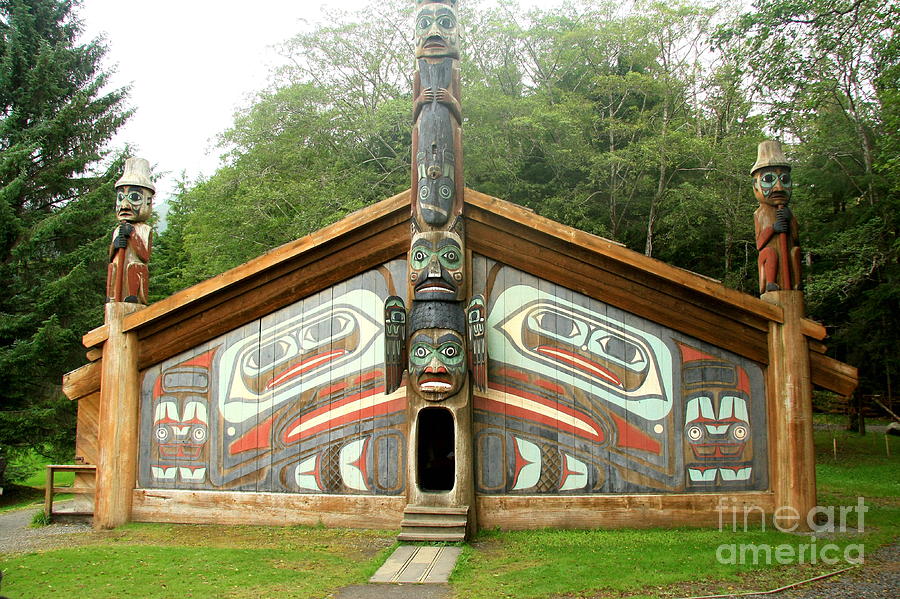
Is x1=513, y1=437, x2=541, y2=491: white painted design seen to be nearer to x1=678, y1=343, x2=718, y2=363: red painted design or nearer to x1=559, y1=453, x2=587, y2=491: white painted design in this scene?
x1=559, y1=453, x2=587, y2=491: white painted design

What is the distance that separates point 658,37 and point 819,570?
70.2ft

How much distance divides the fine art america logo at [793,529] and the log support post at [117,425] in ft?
23.3

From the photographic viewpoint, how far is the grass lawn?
5.88m

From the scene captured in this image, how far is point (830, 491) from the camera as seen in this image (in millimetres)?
11320

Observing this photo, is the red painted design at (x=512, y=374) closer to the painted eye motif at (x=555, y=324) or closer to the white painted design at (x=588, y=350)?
the white painted design at (x=588, y=350)

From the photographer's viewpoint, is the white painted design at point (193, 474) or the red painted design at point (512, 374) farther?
the white painted design at point (193, 474)

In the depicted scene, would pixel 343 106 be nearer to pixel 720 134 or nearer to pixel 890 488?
pixel 720 134

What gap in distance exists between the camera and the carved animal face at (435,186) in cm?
812

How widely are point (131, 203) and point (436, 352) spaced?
4507 mm

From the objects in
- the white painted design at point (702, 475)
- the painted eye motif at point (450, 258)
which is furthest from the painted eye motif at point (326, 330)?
the white painted design at point (702, 475)

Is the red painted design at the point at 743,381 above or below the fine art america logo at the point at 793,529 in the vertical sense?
above

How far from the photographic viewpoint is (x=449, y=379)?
776 cm

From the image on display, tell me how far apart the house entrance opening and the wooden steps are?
1813 millimetres

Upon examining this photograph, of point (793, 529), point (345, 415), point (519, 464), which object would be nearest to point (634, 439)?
point (519, 464)
